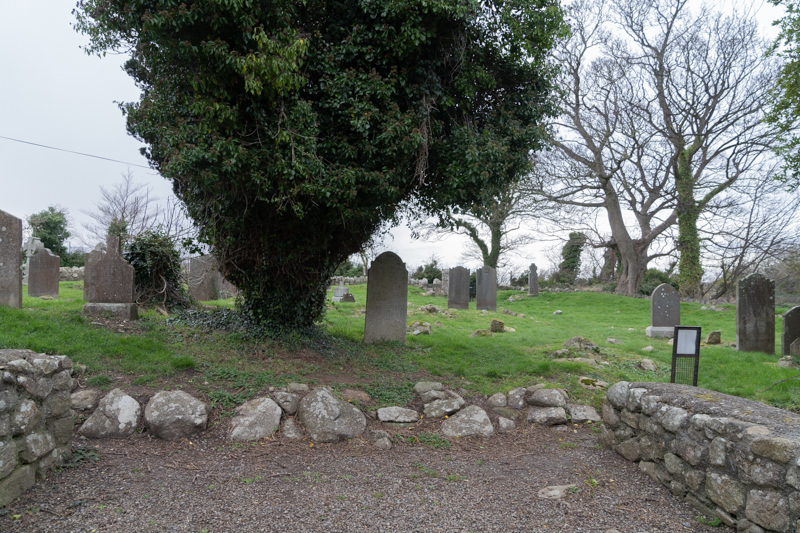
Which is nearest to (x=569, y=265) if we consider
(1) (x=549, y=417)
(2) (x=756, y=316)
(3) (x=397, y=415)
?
(2) (x=756, y=316)

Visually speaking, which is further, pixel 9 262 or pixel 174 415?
pixel 9 262

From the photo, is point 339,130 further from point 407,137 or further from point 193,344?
point 193,344

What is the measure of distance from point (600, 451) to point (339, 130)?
500cm

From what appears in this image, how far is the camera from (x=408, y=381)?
6395mm

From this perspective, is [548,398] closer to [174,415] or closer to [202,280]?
[174,415]

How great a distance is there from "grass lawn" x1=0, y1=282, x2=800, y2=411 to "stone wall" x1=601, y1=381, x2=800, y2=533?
1683mm

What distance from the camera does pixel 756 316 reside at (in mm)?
9586

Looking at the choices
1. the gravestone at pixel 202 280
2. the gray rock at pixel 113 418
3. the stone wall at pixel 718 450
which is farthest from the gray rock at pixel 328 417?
the gravestone at pixel 202 280

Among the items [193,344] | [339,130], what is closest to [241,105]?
[339,130]

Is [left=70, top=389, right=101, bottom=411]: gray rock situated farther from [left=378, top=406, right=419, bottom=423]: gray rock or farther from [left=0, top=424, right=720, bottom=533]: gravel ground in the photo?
[left=378, top=406, right=419, bottom=423]: gray rock

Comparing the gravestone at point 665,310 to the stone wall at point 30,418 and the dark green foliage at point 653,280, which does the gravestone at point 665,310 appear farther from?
the stone wall at point 30,418

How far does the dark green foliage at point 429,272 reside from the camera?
95.2 ft

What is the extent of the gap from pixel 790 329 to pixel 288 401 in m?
9.85

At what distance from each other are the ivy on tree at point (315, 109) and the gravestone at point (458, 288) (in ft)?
32.3
